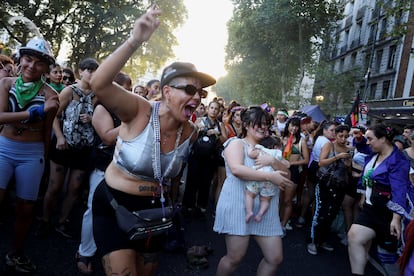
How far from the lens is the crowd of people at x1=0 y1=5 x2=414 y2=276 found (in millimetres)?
1950

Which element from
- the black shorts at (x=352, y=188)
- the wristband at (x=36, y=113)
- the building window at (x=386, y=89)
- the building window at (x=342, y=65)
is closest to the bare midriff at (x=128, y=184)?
the wristband at (x=36, y=113)

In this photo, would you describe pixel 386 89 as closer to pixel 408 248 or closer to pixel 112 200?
pixel 408 248

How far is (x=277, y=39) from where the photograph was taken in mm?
25125

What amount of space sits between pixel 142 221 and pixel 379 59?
110ft

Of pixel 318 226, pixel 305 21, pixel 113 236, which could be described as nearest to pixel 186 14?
pixel 305 21

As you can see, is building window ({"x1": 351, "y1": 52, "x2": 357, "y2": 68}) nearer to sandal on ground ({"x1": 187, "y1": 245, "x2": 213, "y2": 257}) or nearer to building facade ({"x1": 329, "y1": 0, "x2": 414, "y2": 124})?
building facade ({"x1": 329, "y1": 0, "x2": 414, "y2": 124})

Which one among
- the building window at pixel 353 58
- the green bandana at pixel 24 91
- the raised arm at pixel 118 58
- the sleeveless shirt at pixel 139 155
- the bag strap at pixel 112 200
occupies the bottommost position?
the bag strap at pixel 112 200

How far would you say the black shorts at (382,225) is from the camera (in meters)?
3.24

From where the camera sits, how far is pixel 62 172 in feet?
12.3

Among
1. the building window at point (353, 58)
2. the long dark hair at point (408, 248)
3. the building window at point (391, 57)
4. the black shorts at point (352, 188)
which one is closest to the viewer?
the long dark hair at point (408, 248)

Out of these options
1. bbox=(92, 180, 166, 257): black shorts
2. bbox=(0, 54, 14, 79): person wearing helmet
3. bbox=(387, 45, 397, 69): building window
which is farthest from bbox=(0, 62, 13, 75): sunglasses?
bbox=(387, 45, 397, 69): building window

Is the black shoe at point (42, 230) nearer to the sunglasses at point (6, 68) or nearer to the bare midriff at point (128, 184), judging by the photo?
the sunglasses at point (6, 68)

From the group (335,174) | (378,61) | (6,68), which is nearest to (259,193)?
(335,174)

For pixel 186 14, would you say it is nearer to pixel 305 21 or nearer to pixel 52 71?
pixel 305 21
